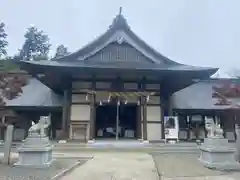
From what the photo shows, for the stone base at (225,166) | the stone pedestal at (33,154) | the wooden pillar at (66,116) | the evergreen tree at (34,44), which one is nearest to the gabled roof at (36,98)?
the wooden pillar at (66,116)

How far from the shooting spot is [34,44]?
40250mm

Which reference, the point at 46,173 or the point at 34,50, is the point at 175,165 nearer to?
the point at 46,173

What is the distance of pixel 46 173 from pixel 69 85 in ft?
23.0

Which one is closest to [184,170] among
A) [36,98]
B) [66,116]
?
[66,116]

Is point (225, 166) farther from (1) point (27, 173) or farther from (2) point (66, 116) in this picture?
(2) point (66, 116)

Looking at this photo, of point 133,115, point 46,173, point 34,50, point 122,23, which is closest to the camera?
point 46,173

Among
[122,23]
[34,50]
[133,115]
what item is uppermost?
[34,50]

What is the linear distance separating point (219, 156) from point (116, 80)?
22.5 feet

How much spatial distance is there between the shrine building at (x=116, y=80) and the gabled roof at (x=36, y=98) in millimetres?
1132

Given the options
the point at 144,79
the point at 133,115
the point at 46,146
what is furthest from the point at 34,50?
the point at 46,146

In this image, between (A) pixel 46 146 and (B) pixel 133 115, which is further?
(B) pixel 133 115

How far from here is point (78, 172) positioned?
20.9ft

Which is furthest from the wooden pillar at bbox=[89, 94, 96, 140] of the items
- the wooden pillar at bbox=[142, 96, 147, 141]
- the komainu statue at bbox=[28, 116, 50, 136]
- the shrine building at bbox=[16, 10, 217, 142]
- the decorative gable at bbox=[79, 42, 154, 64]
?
the komainu statue at bbox=[28, 116, 50, 136]

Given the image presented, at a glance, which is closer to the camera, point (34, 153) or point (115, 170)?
point (115, 170)
